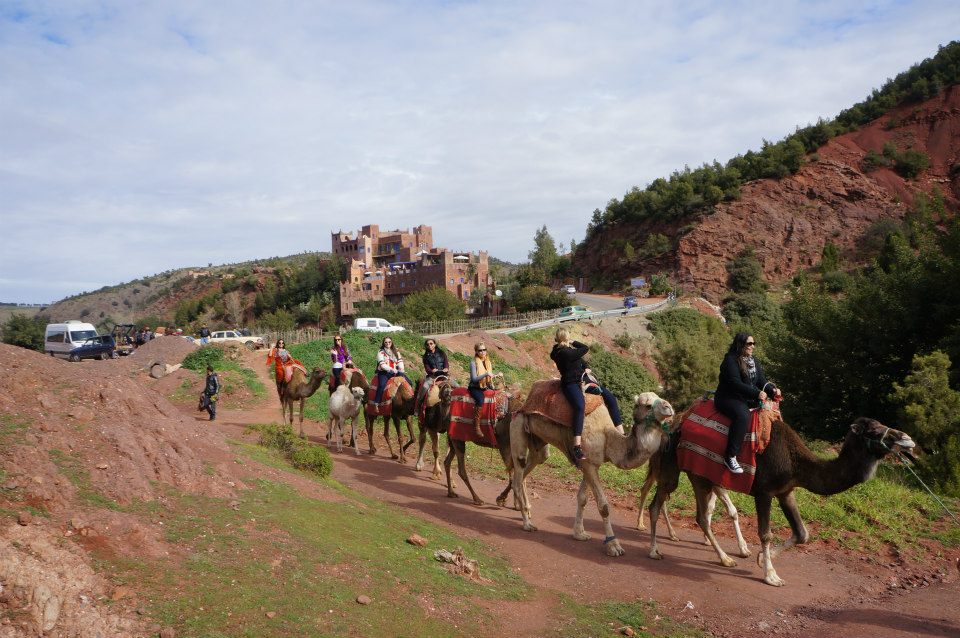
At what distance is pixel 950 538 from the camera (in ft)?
29.3

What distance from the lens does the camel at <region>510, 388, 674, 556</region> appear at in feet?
27.0

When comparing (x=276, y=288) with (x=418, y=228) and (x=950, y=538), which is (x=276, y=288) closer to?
(x=418, y=228)

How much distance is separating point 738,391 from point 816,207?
75797mm

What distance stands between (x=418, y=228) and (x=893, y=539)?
123971 millimetres

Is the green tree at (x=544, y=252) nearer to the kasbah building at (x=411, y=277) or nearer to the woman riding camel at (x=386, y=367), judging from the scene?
the kasbah building at (x=411, y=277)

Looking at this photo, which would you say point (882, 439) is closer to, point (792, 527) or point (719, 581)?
point (792, 527)

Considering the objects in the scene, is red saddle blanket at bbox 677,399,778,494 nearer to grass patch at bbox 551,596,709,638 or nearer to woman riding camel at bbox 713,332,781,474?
woman riding camel at bbox 713,332,781,474

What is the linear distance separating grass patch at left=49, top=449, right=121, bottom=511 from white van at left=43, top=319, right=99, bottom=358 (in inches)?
1337

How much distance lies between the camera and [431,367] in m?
13.3

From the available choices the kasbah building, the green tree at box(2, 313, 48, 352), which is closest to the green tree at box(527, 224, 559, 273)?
the kasbah building

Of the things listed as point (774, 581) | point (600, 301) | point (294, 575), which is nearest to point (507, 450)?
point (774, 581)

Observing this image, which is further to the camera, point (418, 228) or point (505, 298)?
point (418, 228)

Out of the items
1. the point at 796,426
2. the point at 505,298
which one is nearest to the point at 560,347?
the point at 796,426

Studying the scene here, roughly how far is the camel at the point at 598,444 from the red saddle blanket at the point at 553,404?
103 millimetres
